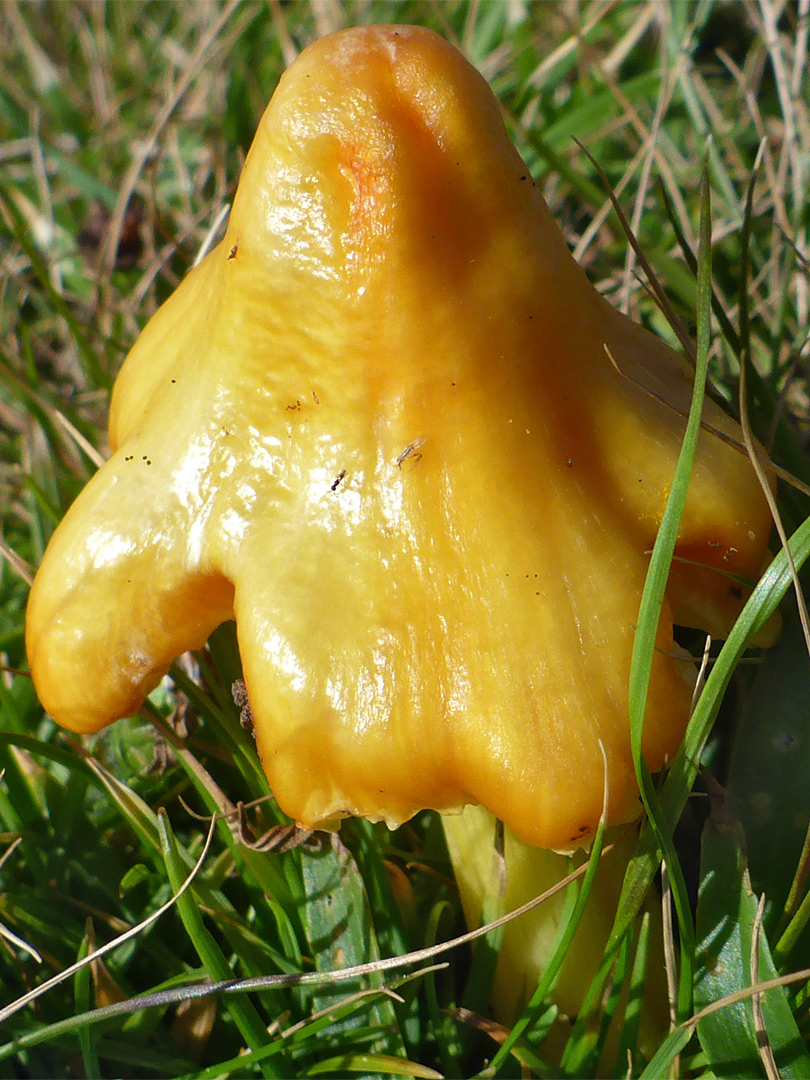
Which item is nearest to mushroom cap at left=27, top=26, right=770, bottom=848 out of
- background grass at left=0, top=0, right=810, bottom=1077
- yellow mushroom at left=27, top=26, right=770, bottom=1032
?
yellow mushroom at left=27, top=26, right=770, bottom=1032

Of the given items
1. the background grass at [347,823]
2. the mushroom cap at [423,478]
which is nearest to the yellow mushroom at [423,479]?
the mushroom cap at [423,478]

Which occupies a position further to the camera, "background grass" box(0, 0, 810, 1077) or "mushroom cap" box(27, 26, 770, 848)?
"background grass" box(0, 0, 810, 1077)

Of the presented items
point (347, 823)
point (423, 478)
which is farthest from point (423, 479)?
point (347, 823)

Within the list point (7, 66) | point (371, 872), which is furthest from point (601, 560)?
point (7, 66)

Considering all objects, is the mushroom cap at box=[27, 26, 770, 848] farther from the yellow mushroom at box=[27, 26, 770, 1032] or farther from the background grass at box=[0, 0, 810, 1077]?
the background grass at box=[0, 0, 810, 1077]

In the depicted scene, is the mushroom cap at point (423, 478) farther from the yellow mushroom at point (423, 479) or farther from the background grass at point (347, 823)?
the background grass at point (347, 823)

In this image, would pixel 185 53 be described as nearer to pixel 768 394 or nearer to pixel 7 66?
pixel 7 66
